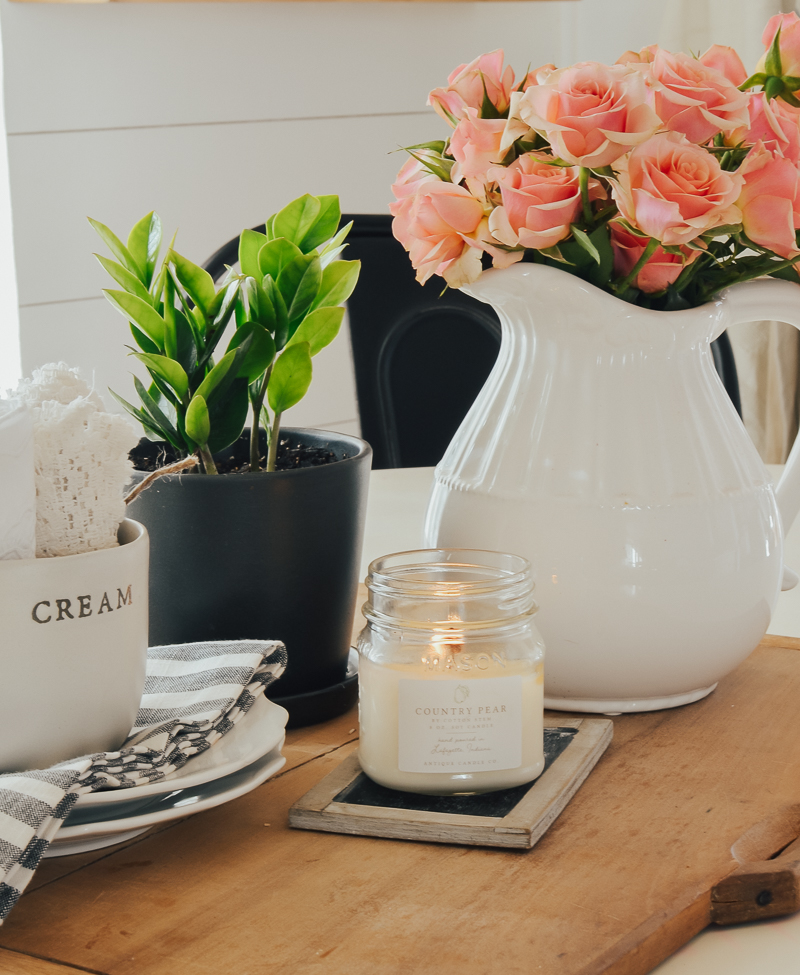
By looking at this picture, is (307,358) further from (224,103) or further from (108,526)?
(224,103)

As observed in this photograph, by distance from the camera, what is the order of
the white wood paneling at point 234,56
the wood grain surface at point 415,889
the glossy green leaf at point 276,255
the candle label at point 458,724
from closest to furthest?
the wood grain surface at point 415,889, the candle label at point 458,724, the glossy green leaf at point 276,255, the white wood paneling at point 234,56

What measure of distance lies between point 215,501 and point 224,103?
5.77 feet

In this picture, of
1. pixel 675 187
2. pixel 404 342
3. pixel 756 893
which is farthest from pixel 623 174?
pixel 404 342

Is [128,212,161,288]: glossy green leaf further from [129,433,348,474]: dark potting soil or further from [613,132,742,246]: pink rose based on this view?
[613,132,742,246]: pink rose

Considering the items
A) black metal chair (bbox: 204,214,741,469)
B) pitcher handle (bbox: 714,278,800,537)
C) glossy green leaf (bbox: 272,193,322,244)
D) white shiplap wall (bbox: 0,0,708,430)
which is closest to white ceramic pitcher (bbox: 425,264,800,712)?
pitcher handle (bbox: 714,278,800,537)

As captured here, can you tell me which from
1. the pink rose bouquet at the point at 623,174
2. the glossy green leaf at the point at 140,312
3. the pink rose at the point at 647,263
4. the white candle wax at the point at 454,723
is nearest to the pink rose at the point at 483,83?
the pink rose bouquet at the point at 623,174

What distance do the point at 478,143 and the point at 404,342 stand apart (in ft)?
3.21

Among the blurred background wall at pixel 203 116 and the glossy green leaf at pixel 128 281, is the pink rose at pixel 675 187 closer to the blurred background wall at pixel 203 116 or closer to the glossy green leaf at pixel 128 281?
the glossy green leaf at pixel 128 281

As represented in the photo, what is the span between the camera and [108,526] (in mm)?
497

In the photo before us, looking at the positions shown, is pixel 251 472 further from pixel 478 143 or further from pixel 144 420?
pixel 478 143

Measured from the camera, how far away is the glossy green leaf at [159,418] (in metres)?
0.65

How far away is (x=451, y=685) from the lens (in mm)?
520

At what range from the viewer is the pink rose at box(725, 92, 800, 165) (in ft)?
1.97

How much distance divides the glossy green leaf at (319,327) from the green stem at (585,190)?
5.6 inches
